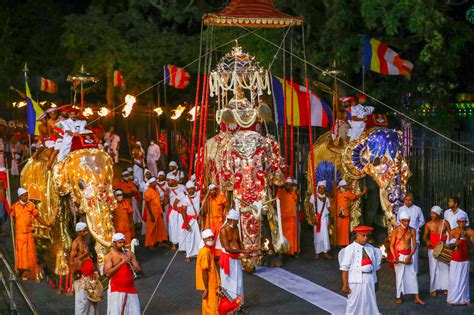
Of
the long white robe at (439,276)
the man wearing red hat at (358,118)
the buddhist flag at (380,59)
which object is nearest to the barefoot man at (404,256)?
the long white robe at (439,276)

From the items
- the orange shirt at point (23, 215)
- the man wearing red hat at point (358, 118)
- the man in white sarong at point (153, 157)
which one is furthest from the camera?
the man in white sarong at point (153, 157)

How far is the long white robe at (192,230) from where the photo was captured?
1842cm

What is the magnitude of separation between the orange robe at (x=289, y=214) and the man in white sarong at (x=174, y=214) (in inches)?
72.0

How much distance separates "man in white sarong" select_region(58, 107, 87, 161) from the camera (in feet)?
54.3

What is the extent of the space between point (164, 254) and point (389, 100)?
7.09m

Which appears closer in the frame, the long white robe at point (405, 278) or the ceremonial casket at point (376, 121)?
the long white robe at point (405, 278)

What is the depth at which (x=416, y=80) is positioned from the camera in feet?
75.8

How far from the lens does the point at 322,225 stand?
1848 centimetres

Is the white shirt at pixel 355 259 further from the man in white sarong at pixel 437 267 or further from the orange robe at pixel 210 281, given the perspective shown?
the man in white sarong at pixel 437 267

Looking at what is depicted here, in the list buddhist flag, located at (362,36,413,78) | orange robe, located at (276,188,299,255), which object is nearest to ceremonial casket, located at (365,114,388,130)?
buddhist flag, located at (362,36,413,78)

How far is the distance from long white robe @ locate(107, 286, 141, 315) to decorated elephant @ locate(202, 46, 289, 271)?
3719mm

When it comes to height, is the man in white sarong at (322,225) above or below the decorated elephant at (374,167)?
below

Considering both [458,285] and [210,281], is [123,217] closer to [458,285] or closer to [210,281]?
[210,281]

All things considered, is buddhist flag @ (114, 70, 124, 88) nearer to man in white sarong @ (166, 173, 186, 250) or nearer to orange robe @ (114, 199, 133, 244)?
man in white sarong @ (166, 173, 186, 250)
